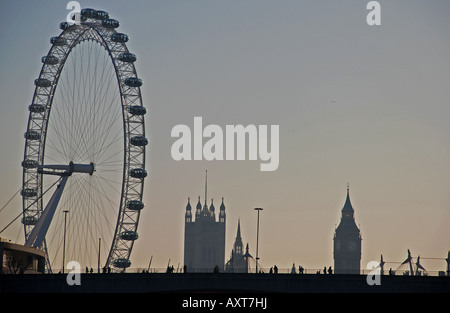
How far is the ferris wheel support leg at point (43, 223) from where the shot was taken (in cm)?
13738

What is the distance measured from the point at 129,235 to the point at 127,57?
19971 millimetres

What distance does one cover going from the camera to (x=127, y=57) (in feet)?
454

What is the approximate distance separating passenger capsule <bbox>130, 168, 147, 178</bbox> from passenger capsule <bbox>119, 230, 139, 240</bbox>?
252 inches

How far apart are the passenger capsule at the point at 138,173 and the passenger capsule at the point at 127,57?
480 inches

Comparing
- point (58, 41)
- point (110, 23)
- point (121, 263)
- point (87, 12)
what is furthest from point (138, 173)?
point (87, 12)

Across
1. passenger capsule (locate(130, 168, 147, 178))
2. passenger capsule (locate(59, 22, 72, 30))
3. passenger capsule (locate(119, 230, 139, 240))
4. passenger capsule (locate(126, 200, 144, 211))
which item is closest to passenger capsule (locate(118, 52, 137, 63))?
passenger capsule (locate(59, 22, 72, 30))

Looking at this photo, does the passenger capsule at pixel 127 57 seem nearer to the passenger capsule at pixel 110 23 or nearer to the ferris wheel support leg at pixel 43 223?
the passenger capsule at pixel 110 23
